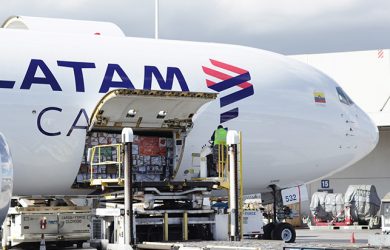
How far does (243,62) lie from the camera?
21453 millimetres

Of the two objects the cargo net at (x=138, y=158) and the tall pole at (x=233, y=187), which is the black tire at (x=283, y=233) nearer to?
the cargo net at (x=138, y=158)

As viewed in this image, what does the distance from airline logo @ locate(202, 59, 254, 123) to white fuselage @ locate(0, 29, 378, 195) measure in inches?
2.7

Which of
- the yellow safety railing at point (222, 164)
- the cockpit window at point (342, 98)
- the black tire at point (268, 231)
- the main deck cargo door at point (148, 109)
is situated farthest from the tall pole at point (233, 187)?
the cockpit window at point (342, 98)

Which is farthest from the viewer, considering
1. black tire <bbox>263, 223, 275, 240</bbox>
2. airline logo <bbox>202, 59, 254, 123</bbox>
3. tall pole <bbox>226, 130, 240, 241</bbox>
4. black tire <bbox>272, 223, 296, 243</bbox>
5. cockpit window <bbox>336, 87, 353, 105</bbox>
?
cockpit window <bbox>336, 87, 353, 105</bbox>

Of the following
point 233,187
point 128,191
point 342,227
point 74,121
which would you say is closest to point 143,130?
point 74,121

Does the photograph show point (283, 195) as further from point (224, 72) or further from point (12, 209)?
point (12, 209)

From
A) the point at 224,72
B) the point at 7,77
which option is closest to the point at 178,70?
the point at 224,72

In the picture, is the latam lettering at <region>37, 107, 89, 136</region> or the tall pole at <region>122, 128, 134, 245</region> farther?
the latam lettering at <region>37, 107, 89, 136</region>

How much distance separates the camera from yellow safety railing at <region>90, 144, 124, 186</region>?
61.6 feet

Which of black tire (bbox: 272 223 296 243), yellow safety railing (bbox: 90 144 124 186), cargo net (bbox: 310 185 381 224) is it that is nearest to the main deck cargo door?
yellow safety railing (bbox: 90 144 124 186)

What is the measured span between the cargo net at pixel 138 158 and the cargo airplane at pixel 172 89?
1.00 feet

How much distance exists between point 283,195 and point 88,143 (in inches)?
251

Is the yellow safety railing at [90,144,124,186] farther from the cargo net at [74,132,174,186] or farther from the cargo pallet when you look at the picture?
the cargo pallet

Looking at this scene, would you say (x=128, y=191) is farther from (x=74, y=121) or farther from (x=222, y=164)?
(x=222, y=164)
